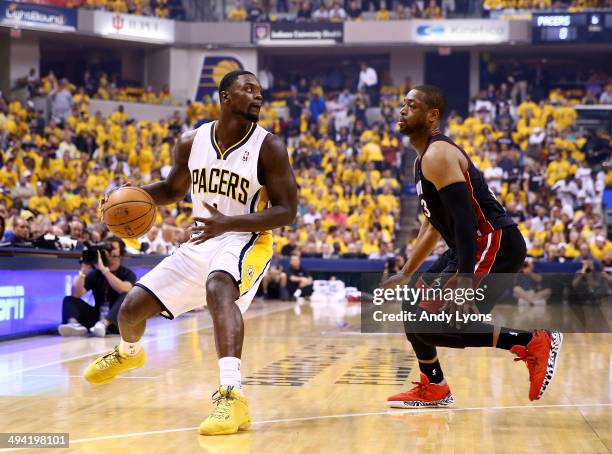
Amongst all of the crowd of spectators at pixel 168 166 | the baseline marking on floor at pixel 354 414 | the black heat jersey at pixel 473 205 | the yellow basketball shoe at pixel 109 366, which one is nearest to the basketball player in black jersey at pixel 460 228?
the black heat jersey at pixel 473 205

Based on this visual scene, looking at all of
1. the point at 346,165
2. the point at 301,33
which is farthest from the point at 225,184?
the point at 301,33

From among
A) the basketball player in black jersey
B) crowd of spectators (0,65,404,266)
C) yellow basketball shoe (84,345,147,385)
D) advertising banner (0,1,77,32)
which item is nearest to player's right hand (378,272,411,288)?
the basketball player in black jersey

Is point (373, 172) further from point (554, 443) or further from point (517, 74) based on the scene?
point (554, 443)

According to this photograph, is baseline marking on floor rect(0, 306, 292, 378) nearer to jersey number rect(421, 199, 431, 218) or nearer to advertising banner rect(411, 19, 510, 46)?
jersey number rect(421, 199, 431, 218)

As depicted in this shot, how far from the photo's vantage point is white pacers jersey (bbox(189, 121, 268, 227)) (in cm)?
592

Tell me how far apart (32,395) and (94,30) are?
24180 mm

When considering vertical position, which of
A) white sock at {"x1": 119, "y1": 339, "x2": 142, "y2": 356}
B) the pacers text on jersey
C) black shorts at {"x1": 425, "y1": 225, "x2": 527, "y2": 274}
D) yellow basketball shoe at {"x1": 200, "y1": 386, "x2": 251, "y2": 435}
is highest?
the pacers text on jersey

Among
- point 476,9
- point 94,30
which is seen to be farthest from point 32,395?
point 476,9

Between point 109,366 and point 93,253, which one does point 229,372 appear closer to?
point 109,366

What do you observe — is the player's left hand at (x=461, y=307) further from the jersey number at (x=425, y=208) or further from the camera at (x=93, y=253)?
the camera at (x=93, y=253)

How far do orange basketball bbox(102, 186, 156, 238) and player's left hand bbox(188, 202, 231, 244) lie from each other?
0.73 metres

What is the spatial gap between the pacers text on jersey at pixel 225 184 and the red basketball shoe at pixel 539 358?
1931 mm

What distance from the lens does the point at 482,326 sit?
19.1ft

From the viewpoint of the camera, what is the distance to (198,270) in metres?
5.90
